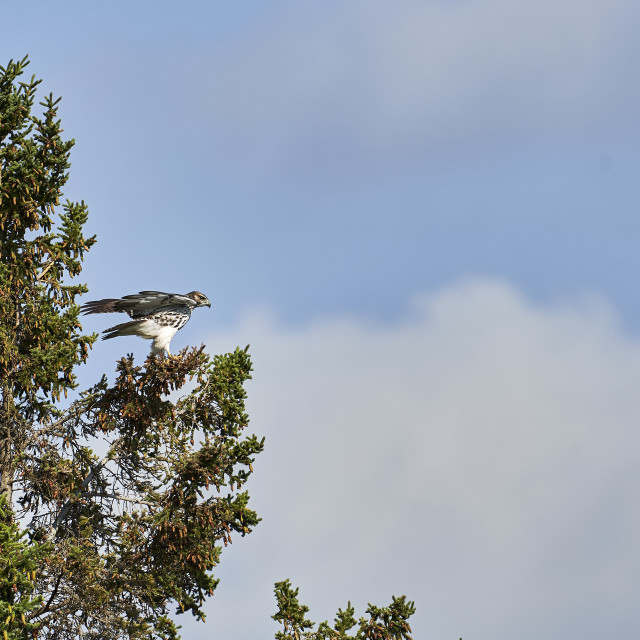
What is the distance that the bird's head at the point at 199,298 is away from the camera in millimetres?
15371

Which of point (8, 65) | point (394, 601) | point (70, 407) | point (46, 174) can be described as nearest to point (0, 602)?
point (70, 407)

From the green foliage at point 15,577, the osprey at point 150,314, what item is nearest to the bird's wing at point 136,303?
the osprey at point 150,314

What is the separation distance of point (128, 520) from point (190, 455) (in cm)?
127

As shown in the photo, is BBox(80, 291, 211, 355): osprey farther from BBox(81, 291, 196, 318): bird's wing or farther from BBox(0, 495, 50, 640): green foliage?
BBox(0, 495, 50, 640): green foliage

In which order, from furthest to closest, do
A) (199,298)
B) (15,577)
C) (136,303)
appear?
(199,298) < (136,303) < (15,577)

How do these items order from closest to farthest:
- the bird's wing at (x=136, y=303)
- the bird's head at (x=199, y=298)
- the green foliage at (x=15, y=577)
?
the green foliage at (x=15, y=577) → the bird's wing at (x=136, y=303) → the bird's head at (x=199, y=298)

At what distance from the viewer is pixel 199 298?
50.7 ft

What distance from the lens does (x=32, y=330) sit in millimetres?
13812

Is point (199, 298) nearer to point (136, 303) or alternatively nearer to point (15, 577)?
point (136, 303)

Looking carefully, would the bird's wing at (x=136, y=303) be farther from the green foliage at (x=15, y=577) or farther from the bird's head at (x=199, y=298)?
the green foliage at (x=15, y=577)

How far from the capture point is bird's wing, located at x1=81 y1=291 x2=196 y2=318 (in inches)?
560

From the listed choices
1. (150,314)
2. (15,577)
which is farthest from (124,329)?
(15,577)

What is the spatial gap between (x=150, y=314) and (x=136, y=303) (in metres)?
0.29

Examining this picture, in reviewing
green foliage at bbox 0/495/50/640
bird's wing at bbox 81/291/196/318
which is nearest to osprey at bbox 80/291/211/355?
bird's wing at bbox 81/291/196/318
